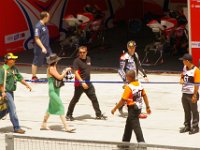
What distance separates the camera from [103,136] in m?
14.2

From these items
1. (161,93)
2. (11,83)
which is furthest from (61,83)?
(161,93)

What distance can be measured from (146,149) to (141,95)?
10.3 ft

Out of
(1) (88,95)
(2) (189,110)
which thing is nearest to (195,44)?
(1) (88,95)

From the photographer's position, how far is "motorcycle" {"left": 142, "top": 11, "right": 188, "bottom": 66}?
2169 cm

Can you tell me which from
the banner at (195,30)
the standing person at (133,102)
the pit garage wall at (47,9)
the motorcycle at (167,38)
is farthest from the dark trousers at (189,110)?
the pit garage wall at (47,9)

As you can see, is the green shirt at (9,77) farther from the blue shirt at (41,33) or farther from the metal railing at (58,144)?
the blue shirt at (41,33)

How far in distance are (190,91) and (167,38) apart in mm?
8251

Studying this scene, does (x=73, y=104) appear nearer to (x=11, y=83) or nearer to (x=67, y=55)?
(x=11, y=83)

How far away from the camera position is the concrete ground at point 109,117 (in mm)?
14086

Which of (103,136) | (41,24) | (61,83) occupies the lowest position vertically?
(103,136)

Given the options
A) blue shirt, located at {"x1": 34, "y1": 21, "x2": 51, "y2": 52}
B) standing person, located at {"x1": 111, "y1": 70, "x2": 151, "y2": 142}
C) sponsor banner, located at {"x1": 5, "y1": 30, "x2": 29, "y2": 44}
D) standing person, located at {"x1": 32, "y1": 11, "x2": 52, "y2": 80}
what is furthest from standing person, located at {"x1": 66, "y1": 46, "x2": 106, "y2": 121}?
sponsor banner, located at {"x1": 5, "y1": 30, "x2": 29, "y2": 44}

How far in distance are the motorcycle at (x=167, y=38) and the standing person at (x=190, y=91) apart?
7416 mm

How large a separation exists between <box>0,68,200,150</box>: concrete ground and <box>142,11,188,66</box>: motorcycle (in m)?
1.97

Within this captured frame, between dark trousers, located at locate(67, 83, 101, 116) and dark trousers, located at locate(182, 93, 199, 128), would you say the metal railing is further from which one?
dark trousers, located at locate(67, 83, 101, 116)
